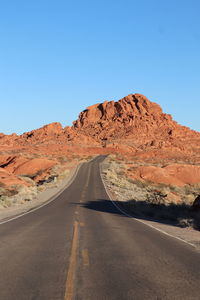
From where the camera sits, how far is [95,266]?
7.82 m

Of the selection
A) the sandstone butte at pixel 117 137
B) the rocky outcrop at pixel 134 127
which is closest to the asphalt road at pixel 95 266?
the sandstone butte at pixel 117 137

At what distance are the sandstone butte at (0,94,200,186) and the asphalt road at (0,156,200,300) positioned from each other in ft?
264

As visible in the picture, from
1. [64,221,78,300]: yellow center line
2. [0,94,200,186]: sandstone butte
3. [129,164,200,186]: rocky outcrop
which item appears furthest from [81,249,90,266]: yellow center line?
[0,94,200,186]: sandstone butte

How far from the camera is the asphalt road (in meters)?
5.92

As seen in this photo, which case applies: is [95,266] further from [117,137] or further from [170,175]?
[117,137]

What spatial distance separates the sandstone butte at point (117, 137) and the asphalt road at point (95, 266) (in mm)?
80373

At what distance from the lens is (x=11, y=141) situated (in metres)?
154

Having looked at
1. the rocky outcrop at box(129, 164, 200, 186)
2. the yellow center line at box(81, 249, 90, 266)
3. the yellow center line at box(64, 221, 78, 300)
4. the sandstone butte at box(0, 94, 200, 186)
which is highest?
the sandstone butte at box(0, 94, 200, 186)

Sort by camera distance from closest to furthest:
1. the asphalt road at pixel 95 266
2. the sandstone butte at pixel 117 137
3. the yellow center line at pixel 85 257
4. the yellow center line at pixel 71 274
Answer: the yellow center line at pixel 71 274 < the asphalt road at pixel 95 266 < the yellow center line at pixel 85 257 < the sandstone butte at pixel 117 137

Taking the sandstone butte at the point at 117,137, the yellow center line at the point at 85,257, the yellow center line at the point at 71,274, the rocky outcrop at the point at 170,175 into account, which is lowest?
the yellow center line at the point at 71,274

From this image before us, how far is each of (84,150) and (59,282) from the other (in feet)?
380

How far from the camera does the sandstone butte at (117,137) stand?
113 metres

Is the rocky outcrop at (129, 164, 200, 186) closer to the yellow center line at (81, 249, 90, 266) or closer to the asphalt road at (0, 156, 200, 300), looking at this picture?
the asphalt road at (0, 156, 200, 300)

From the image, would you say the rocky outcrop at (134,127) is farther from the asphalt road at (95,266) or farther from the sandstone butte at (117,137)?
the asphalt road at (95,266)
